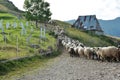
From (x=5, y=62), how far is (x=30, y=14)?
64798 mm

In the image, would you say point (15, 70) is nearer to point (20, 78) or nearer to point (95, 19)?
point (20, 78)

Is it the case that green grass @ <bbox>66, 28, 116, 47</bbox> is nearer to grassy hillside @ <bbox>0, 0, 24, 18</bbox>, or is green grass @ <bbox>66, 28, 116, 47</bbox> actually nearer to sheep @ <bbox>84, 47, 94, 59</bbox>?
grassy hillside @ <bbox>0, 0, 24, 18</bbox>

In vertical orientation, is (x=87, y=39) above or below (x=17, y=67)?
below

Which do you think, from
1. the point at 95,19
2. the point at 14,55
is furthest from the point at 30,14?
the point at 14,55

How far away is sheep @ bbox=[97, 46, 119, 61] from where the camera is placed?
3394cm

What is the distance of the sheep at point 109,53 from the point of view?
111 feet

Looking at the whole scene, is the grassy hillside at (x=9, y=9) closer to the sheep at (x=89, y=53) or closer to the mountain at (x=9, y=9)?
the mountain at (x=9, y=9)

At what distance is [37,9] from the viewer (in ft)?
321

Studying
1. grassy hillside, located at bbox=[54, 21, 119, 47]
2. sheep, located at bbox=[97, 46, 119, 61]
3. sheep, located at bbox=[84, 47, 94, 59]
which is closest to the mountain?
grassy hillside, located at bbox=[54, 21, 119, 47]

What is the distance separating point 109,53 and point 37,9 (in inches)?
2532

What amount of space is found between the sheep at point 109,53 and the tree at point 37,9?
2424 inches

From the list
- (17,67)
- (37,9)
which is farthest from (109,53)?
(37,9)

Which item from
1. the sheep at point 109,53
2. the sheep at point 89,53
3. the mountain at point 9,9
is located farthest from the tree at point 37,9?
the sheep at point 109,53

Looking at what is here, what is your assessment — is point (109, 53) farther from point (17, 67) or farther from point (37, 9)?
point (37, 9)
